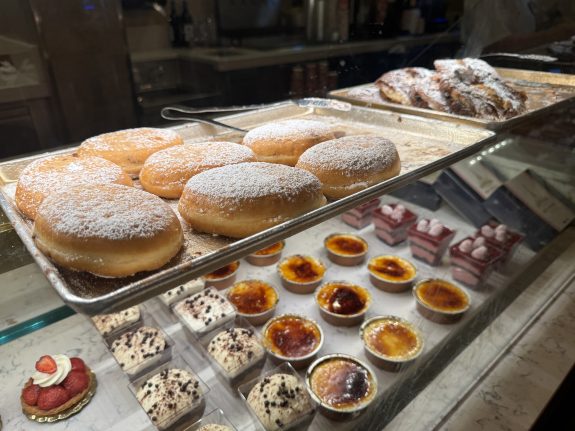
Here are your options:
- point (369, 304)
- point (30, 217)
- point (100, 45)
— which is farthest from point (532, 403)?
point (100, 45)

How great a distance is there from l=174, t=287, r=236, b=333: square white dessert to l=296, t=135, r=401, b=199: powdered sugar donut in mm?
963

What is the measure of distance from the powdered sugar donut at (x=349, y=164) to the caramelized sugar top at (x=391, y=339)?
0.95 meters

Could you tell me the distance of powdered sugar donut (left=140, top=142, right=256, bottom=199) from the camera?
1.11 metres

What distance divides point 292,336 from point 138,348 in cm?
68

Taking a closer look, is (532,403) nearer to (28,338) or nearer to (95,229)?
(95,229)

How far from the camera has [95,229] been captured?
784 millimetres

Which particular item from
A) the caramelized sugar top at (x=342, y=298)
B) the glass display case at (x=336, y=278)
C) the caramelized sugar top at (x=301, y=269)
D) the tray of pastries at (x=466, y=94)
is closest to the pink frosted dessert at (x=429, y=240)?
the glass display case at (x=336, y=278)

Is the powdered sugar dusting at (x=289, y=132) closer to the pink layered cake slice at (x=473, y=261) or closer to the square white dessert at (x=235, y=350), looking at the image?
the square white dessert at (x=235, y=350)

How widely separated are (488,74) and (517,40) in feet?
1.54

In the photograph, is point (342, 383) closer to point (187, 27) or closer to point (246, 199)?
point (246, 199)

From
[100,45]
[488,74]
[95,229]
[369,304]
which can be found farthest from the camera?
[100,45]

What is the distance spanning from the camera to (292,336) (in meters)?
1.90

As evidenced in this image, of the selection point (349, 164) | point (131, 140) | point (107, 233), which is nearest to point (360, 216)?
point (349, 164)

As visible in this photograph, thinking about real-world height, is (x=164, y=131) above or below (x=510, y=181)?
above
